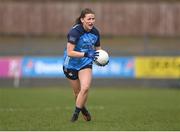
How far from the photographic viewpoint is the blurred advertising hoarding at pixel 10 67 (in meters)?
24.3

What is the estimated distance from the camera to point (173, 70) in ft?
79.9

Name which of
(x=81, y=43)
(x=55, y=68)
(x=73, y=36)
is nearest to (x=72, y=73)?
(x=81, y=43)

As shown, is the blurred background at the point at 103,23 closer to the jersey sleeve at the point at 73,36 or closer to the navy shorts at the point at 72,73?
the navy shorts at the point at 72,73

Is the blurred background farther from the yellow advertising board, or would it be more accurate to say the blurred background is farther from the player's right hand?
the player's right hand

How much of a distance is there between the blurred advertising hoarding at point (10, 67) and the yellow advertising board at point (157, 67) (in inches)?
184

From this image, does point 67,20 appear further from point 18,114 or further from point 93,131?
point 93,131

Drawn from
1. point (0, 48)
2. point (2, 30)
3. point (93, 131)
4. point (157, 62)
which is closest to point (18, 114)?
point (93, 131)

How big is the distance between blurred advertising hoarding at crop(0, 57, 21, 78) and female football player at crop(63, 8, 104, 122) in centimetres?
1341

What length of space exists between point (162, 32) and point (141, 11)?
1976mm

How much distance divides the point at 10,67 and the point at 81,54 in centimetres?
1407

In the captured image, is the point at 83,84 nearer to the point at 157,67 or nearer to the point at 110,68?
the point at 110,68

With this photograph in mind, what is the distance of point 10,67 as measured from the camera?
24344 mm

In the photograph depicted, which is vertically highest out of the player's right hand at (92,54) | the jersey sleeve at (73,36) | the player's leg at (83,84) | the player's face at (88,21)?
the player's face at (88,21)

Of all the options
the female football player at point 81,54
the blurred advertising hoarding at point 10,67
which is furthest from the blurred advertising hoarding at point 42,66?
the female football player at point 81,54
